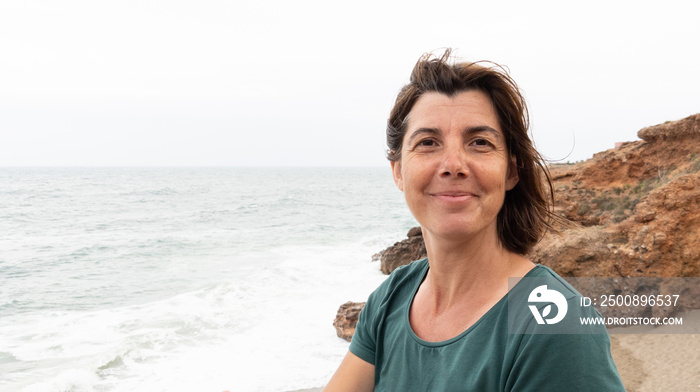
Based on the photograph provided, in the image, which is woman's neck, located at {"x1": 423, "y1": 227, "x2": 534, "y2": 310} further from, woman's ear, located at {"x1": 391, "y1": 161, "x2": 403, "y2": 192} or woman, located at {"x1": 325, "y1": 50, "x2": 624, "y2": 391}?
woman's ear, located at {"x1": 391, "y1": 161, "x2": 403, "y2": 192}

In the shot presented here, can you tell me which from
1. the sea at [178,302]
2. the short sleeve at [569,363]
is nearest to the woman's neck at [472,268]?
the short sleeve at [569,363]

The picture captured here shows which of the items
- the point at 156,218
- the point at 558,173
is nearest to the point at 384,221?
the point at 156,218

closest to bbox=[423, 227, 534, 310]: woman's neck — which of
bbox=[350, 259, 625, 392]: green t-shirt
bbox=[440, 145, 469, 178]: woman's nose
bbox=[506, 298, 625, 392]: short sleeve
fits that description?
bbox=[350, 259, 625, 392]: green t-shirt

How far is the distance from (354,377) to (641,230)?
7957 millimetres

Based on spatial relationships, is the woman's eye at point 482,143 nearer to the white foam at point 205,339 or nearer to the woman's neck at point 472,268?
the woman's neck at point 472,268

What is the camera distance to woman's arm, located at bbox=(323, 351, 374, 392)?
1664mm

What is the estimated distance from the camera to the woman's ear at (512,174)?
1.59 metres

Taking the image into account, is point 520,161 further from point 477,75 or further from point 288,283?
point 288,283

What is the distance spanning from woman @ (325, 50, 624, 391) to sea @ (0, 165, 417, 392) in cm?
685

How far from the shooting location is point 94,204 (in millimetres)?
44125

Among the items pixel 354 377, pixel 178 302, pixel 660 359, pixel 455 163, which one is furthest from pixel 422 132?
pixel 178 302

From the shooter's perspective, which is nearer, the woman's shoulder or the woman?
the woman

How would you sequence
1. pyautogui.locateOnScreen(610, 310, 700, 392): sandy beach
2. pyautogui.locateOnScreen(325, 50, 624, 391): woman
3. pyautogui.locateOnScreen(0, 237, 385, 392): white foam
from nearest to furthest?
pyautogui.locateOnScreen(325, 50, 624, 391): woman, pyautogui.locateOnScreen(610, 310, 700, 392): sandy beach, pyautogui.locateOnScreen(0, 237, 385, 392): white foam

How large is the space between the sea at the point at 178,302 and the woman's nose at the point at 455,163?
7.24 meters
